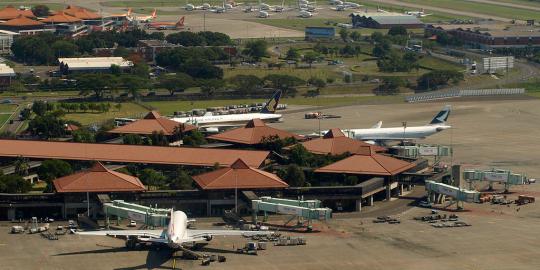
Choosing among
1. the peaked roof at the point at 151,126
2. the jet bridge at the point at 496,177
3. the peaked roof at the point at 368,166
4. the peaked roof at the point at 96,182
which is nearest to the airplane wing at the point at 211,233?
the peaked roof at the point at 96,182

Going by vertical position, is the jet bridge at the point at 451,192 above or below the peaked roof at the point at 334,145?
below

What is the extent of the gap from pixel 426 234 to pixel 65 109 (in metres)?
92.5

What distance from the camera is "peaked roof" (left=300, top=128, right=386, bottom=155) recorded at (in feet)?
463

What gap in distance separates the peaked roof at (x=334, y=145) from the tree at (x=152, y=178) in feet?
71.4

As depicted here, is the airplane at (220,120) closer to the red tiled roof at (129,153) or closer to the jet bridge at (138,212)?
the red tiled roof at (129,153)

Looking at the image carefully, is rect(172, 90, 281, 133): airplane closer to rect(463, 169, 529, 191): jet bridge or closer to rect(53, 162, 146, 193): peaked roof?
rect(463, 169, 529, 191): jet bridge

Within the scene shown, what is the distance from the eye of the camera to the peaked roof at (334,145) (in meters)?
141

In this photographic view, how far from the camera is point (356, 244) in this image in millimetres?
106625

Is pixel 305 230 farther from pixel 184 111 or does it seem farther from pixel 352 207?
pixel 184 111

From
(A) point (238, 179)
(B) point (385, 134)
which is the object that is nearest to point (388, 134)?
(B) point (385, 134)

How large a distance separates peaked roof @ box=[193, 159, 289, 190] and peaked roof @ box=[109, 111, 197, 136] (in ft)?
109

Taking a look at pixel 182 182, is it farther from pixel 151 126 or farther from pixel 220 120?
pixel 220 120

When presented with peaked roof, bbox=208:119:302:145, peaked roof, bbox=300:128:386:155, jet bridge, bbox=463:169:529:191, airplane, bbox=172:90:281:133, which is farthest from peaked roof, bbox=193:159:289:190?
airplane, bbox=172:90:281:133

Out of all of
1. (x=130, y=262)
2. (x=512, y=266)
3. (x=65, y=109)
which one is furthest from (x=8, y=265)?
(x=65, y=109)
